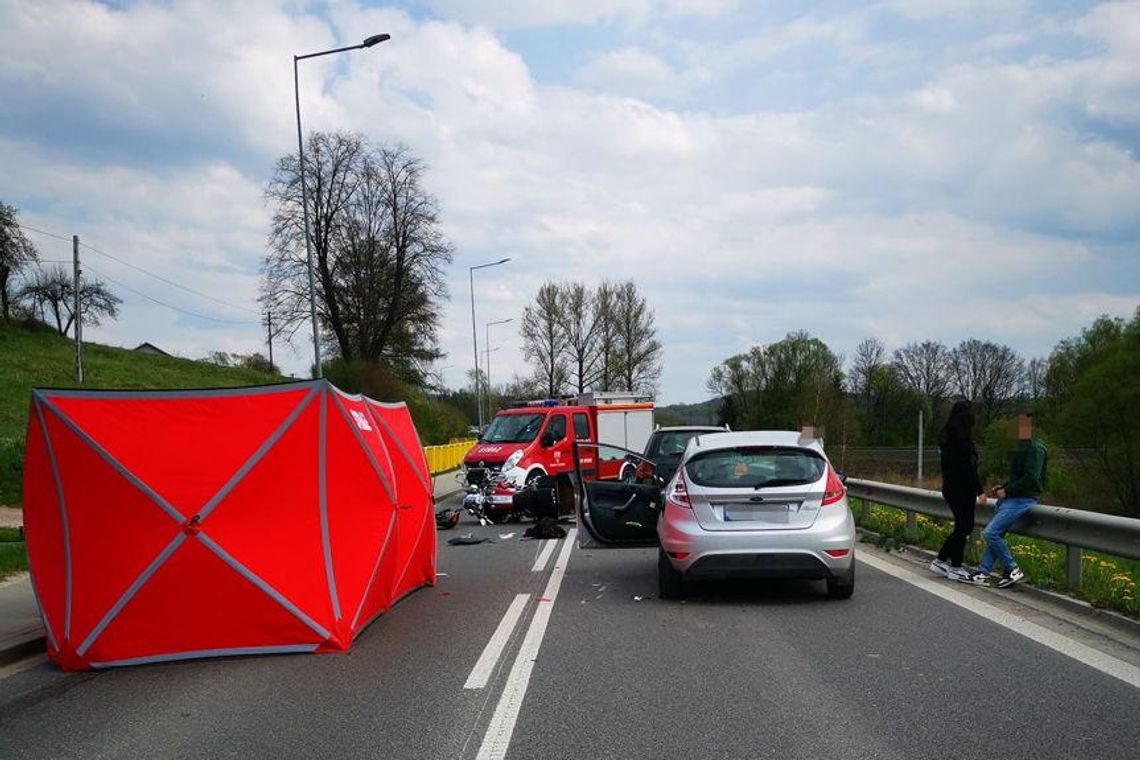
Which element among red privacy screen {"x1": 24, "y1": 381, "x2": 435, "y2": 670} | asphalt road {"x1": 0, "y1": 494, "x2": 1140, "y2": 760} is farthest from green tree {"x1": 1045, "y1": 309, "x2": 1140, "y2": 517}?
red privacy screen {"x1": 24, "y1": 381, "x2": 435, "y2": 670}

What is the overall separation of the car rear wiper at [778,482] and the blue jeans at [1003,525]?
6.94ft

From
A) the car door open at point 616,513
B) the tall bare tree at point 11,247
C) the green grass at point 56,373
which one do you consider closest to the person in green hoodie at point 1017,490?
the car door open at point 616,513

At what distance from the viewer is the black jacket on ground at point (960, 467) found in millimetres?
9688

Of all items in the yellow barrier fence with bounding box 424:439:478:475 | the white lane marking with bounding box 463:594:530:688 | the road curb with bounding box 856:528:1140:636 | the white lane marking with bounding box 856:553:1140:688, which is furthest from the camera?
the yellow barrier fence with bounding box 424:439:478:475

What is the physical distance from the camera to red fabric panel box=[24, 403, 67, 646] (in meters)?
6.90

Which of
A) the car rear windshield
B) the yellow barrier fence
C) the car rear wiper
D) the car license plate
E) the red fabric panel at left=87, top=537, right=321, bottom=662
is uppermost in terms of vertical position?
the car rear windshield

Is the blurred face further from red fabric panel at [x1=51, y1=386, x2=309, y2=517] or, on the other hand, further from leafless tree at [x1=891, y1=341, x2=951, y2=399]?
leafless tree at [x1=891, y1=341, x2=951, y2=399]

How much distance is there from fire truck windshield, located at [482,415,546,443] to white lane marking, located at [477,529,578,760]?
11.3 m

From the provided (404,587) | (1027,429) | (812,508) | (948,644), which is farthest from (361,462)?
(1027,429)

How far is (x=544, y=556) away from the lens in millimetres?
12914

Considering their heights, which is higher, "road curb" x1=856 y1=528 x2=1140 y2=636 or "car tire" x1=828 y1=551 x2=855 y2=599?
"car tire" x1=828 y1=551 x2=855 y2=599

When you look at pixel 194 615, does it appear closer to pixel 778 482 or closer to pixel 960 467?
pixel 778 482

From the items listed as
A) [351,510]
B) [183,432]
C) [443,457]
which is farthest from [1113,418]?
[183,432]

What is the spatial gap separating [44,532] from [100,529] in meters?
0.48
